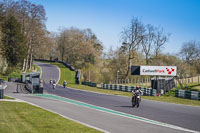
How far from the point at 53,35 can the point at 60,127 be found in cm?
11381

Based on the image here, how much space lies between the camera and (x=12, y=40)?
5534cm

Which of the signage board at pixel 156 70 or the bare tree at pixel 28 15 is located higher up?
the bare tree at pixel 28 15

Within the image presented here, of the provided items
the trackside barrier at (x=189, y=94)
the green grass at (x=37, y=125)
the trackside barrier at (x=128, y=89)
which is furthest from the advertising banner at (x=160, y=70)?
the green grass at (x=37, y=125)

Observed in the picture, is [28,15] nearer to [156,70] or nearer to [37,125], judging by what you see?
[156,70]

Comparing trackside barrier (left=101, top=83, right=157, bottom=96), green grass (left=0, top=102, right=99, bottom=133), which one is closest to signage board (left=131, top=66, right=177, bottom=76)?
trackside barrier (left=101, top=83, right=157, bottom=96)

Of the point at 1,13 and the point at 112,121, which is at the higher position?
the point at 1,13

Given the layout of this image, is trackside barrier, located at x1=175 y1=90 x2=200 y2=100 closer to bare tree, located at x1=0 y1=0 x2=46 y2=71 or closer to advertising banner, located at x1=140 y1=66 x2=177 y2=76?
advertising banner, located at x1=140 y1=66 x2=177 y2=76

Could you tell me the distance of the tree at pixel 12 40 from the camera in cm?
5475

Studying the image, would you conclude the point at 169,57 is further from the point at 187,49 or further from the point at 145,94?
the point at 145,94

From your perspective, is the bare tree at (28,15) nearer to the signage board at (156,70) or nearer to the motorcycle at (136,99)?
the signage board at (156,70)

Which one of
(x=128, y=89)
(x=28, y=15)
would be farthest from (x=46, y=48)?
(x=128, y=89)

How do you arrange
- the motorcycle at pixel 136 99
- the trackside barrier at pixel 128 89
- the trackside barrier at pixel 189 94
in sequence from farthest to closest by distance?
the trackside barrier at pixel 128 89 < the trackside barrier at pixel 189 94 < the motorcycle at pixel 136 99

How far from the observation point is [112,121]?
1442cm

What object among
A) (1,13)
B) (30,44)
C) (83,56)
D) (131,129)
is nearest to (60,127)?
(131,129)
